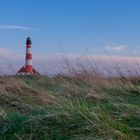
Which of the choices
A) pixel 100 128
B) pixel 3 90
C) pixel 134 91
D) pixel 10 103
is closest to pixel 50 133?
pixel 100 128

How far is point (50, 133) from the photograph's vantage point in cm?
404

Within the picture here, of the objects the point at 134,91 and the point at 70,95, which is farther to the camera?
the point at 134,91

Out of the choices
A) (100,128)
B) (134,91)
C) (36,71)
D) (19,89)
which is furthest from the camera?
(36,71)

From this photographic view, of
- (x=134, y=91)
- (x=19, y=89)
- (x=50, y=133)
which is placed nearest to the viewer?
(x=50, y=133)

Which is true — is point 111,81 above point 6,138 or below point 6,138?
above

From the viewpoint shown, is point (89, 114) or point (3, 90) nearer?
point (89, 114)

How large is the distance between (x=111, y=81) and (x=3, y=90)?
119 inches

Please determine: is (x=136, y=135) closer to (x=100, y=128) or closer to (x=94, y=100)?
(x=100, y=128)

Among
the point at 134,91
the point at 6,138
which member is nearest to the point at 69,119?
the point at 6,138

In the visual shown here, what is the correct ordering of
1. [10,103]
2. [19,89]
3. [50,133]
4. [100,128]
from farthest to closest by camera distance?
1. [19,89]
2. [10,103]
3. [50,133]
4. [100,128]

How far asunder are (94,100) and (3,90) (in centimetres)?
129

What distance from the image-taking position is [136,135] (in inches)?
155

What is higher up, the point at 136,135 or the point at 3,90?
the point at 3,90

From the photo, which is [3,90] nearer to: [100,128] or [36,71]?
[100,128]
